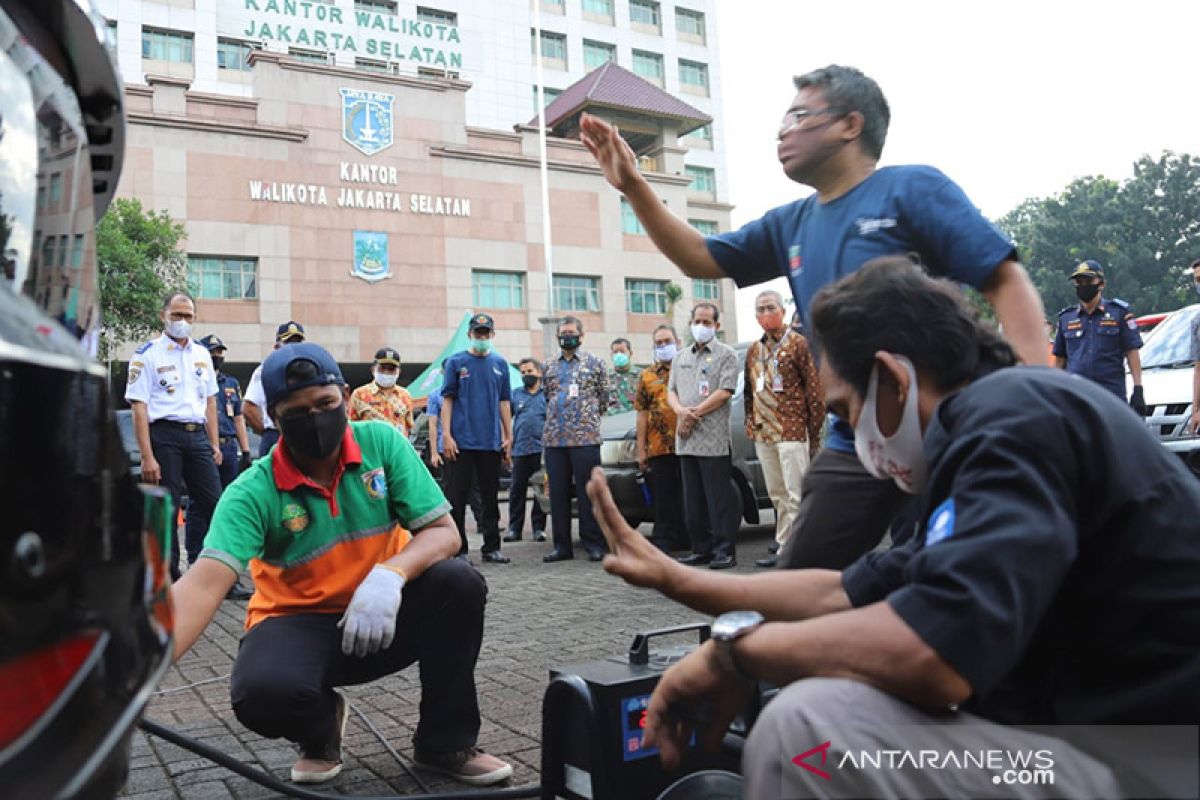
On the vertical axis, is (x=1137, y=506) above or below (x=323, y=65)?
below

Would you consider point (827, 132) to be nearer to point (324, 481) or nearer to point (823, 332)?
point (823, 332)

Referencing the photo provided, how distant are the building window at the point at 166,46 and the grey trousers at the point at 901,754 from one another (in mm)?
47631

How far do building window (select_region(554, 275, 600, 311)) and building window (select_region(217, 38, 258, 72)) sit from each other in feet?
60.2

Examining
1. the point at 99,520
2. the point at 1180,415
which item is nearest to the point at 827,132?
the point at 99,520

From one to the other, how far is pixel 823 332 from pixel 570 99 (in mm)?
44510

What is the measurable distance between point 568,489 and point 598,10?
49.2 meters

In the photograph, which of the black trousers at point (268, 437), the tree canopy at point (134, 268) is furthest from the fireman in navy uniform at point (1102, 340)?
the tree canopy at point (134, 268)

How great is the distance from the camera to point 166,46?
4331cm

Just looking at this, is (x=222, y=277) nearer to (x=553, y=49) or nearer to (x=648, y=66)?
(x=553, y=49)

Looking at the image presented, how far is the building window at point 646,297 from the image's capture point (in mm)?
39000

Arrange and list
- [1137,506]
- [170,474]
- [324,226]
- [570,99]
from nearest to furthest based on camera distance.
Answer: [1137,506], [170,474], [324,226], [570,99]

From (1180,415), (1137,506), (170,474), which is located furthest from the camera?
(1180,415)

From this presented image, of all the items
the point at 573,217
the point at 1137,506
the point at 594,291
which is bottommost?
the point at 1137,506

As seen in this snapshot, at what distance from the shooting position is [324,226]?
110ft
